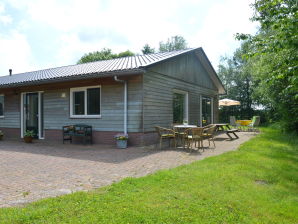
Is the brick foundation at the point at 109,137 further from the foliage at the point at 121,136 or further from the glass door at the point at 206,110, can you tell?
the glass door at the point at 206,110

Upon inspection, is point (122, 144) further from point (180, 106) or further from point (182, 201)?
point (182, 201)

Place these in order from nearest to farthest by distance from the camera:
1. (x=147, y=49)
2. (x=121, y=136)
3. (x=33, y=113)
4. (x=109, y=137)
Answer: (x=121, y=136) < (x=109, y=137) < (x=33, y=113) < (x=147, y=49)

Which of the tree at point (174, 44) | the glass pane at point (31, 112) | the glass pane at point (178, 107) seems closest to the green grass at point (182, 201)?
the glass pane at point (178, 107)

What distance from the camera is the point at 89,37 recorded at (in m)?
24.1

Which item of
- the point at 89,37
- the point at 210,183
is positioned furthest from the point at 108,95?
the point at 89,37

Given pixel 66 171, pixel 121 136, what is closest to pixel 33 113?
pixel 121 136

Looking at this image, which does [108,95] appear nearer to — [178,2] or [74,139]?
[74,139]

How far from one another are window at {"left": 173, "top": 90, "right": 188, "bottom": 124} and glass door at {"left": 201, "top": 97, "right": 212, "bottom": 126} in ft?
8.22

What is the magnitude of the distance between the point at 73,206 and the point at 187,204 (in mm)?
1364

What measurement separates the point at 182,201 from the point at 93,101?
7165 mm

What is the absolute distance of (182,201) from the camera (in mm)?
3045

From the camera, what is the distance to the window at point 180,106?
36.0 ft

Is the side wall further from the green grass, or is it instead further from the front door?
the green grass

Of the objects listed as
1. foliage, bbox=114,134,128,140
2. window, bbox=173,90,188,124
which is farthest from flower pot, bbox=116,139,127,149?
window, bbox=173,90,188,124
